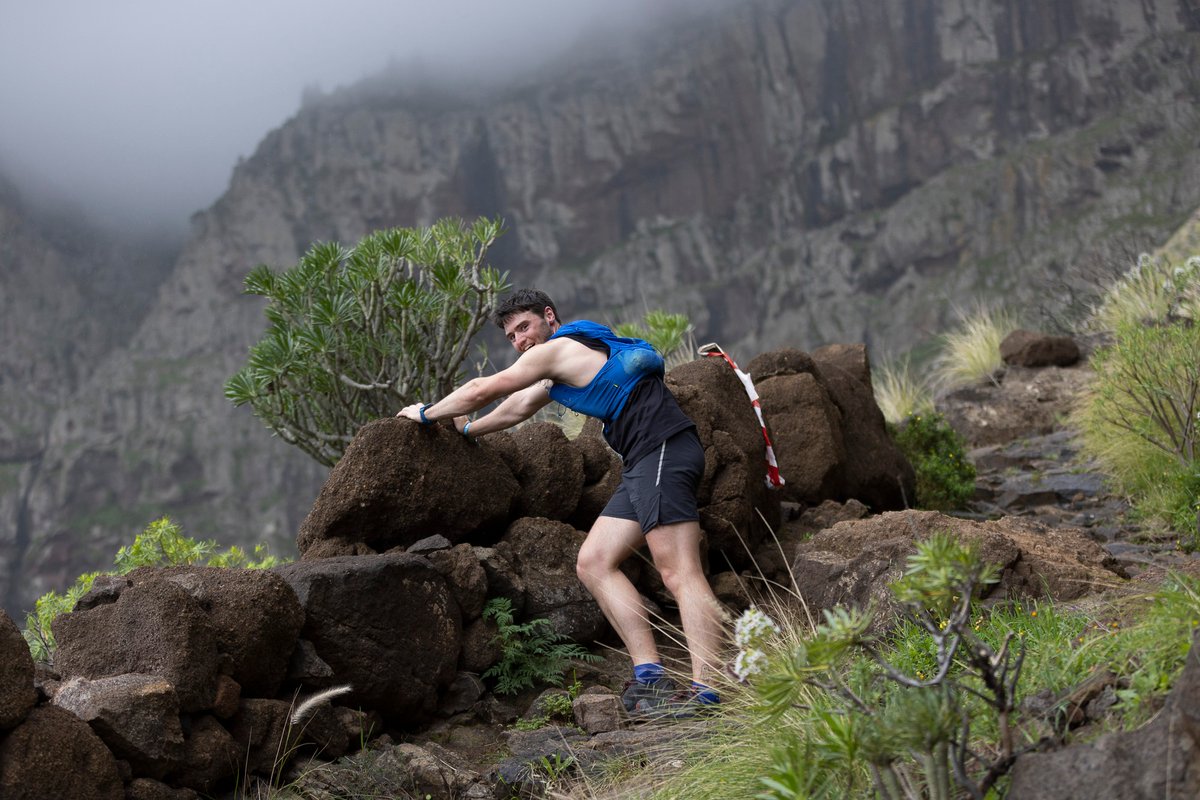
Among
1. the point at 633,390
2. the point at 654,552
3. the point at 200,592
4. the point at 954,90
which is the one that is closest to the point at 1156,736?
the point at 654,552

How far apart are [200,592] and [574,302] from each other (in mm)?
113180

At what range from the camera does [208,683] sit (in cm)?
437

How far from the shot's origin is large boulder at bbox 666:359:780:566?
6883 mm

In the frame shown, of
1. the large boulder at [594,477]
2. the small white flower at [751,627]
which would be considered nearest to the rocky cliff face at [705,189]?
the large boulder at [594,477]

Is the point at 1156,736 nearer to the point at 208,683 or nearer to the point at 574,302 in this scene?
the point at 208,683

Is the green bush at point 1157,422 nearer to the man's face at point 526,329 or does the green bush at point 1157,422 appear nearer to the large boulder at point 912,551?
the large boulder at point 912,551

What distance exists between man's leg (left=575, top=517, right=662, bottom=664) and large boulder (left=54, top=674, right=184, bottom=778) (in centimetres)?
201

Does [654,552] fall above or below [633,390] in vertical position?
below

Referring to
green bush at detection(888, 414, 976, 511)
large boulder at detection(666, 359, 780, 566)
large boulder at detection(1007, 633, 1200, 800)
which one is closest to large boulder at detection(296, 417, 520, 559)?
large boulder at detection(666, 359, 780, 566)

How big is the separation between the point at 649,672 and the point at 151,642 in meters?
2.21

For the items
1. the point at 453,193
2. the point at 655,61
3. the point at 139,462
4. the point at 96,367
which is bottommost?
the point at 139,462

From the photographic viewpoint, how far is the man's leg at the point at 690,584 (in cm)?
488

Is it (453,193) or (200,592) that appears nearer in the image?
(200,592)

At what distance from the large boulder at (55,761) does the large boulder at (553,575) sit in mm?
2688
